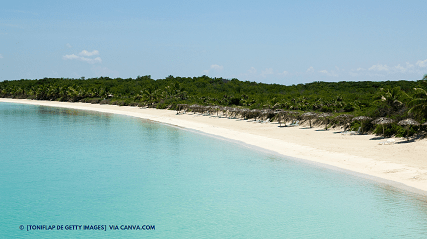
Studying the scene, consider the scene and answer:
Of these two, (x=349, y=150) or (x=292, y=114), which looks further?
(x=292, y=114)

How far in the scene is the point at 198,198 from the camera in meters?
11.9

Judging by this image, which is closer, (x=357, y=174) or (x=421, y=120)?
(x=357, y=174)

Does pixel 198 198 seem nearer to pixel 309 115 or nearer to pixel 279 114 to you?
pixel 309 115

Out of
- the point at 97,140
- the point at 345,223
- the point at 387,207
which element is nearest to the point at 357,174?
the point at 387,207

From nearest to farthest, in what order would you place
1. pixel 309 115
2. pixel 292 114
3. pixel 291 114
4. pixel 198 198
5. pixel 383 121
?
pixel 198 198 < pixel 383 121 < pixel 309 115 < pixel 292 114 < pixel 291 114

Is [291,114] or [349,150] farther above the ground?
[291,114]

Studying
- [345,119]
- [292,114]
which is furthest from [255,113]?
[345,119]

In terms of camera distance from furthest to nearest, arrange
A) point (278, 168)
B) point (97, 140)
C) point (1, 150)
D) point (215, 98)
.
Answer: point (215, 98) < point (97, 140) < point (1, 150) < point (278, 168)

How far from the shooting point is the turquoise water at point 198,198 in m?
9.40

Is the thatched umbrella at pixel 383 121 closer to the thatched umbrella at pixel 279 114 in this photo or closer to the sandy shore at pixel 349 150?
the sandy shore at pixel 349 150

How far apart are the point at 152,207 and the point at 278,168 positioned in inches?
253

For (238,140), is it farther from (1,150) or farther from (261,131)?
(1,150)

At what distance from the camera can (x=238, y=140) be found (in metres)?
23.0

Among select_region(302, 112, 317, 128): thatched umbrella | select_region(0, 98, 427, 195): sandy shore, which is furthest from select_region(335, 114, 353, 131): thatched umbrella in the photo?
select_region(302, 112, 317, 128): thatched umbrella
